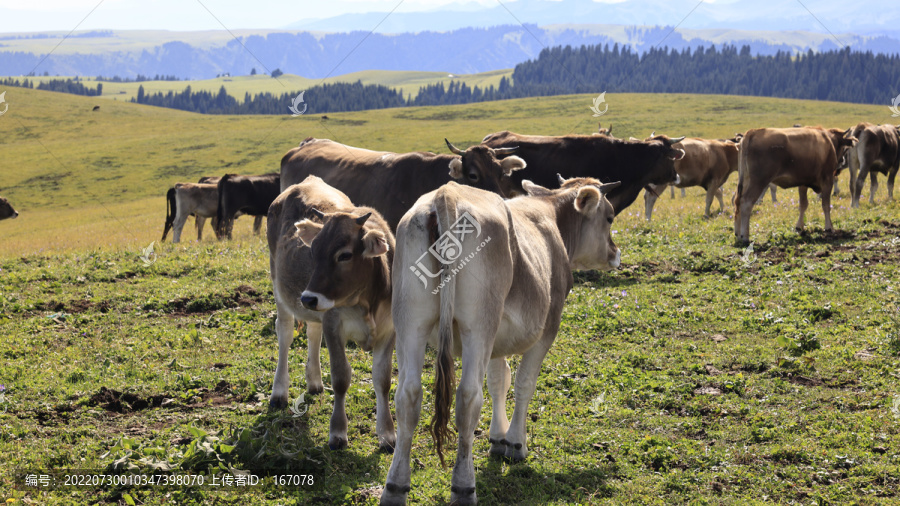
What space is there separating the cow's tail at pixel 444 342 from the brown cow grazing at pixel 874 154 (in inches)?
793

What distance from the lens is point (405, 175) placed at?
12.6 meters

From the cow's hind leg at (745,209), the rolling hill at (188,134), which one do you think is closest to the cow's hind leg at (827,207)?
the cow's hind leg at (745,209)

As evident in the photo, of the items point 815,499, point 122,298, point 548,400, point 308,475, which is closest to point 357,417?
point 308,475

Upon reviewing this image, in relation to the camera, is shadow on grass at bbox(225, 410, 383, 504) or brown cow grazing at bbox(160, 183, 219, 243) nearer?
shadow on grass at bbox(225, 410, 383, 504)

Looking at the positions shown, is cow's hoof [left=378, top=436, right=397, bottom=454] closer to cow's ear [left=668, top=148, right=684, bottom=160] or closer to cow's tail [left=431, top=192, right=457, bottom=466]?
cow's tail [left=431, top=192, right=457, bottom=466]

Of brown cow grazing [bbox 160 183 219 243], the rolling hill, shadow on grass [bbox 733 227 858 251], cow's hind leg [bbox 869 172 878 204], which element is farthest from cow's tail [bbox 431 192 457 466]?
the rolling hill

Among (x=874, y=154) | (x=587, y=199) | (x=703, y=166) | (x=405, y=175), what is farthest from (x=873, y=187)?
(x=587, y=199)

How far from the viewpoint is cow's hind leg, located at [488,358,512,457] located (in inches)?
263

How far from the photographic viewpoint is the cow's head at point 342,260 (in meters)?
6.13

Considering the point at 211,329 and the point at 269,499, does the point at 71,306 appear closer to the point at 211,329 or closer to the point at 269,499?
the point at 211,329

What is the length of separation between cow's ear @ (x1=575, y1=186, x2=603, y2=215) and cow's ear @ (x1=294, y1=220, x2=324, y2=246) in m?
2.80

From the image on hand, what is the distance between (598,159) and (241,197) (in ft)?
53.3

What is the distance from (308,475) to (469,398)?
6.24 ft

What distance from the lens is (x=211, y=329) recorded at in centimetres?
1041
